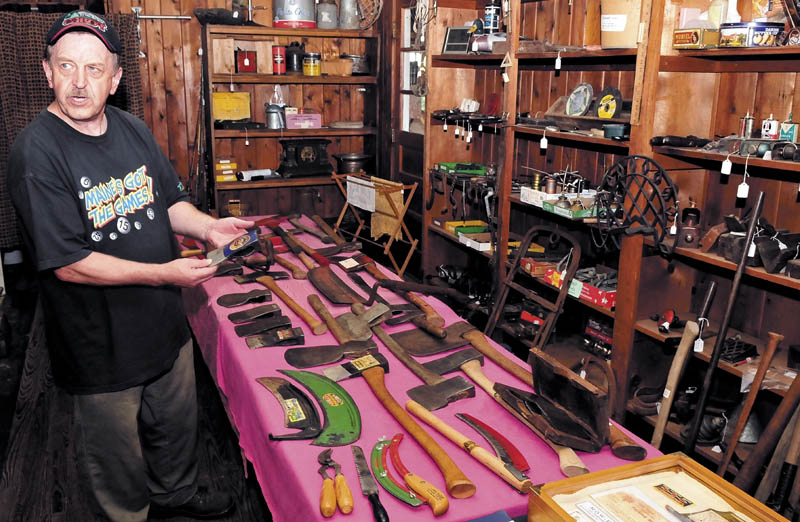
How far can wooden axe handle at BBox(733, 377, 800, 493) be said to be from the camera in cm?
213

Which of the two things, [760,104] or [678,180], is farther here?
[678,180]

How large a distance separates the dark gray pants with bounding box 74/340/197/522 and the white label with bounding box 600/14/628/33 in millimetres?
2231

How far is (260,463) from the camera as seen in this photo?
6.49 ft

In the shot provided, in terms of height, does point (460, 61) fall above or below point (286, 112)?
above

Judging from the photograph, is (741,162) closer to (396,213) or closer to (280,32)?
(396,213)

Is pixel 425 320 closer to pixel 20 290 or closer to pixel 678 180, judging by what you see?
pixel 678 180

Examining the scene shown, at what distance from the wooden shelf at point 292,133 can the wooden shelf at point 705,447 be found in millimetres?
3527

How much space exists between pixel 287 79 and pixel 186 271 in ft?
11.9

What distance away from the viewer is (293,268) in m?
3.35

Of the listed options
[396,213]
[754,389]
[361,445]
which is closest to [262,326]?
[361,445]

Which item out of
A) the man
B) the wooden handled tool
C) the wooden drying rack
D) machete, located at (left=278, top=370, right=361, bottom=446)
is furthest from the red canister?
the wooden handled tool

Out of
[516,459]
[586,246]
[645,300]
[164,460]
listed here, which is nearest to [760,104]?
[645,300]

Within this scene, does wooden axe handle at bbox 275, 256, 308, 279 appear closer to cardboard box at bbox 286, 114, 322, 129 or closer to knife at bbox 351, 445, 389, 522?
knife at bbox 351, 445, 389, 522

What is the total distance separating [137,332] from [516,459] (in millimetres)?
1273
